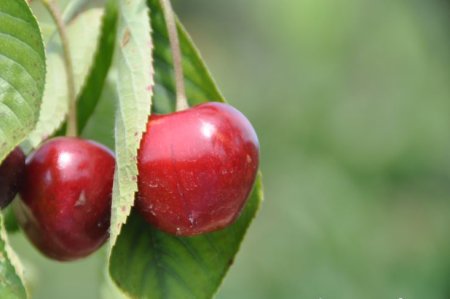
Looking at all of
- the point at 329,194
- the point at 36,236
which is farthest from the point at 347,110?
the point at 36,236

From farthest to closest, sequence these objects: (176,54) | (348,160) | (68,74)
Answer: (348,160)
(68,74)
(176,54)

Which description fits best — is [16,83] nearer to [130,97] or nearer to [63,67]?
[130,97]

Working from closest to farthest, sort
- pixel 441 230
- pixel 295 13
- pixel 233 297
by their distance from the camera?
pixel 233 297 < pixel 441 230 < pixel 295 13

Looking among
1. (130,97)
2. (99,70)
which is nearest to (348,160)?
(99,70)

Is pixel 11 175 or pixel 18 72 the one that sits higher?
pixel 18 72

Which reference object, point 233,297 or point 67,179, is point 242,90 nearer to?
point 233,297

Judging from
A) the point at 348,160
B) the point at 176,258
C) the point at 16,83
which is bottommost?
the point at 348,160
